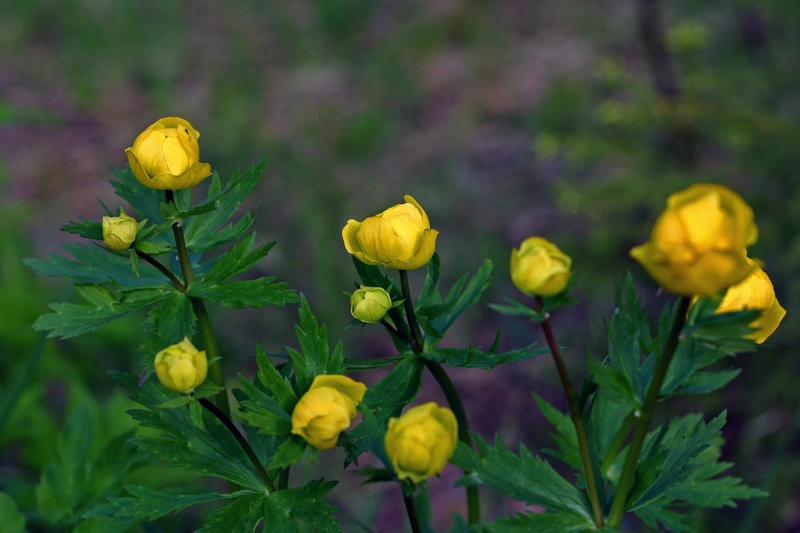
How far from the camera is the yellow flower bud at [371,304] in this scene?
859 mm

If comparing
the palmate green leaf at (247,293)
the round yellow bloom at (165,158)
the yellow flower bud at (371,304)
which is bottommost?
the yellow flower bud at (371,304)

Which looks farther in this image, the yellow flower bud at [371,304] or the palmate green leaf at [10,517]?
the palmate green leaf at [10,517]

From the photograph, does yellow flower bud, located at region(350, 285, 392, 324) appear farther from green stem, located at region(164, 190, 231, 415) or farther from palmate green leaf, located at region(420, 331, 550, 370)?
green stem, located at region(164, 190, 231, 415)

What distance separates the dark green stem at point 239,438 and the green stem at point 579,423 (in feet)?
1.16

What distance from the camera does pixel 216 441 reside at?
0.94 m

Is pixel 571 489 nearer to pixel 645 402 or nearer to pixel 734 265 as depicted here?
pixel 645 402

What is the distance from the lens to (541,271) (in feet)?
2.65

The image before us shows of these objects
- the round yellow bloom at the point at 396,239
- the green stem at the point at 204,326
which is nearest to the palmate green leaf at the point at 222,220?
the green stem at the point at 204,326

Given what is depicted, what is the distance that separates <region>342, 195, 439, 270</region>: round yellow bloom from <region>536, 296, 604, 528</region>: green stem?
0.14 m

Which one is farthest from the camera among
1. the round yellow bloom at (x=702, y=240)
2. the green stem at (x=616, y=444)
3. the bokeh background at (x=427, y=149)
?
the bokeh background at (x=427, y=149)

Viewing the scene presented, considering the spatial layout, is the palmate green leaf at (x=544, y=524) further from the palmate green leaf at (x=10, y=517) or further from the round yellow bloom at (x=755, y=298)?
the palmate green leaf at (x=10, y=517)

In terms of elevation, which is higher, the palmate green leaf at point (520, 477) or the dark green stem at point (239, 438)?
the dark green stem at point (239, 438)

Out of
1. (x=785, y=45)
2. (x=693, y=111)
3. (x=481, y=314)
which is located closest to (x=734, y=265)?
(x=693, y=111)

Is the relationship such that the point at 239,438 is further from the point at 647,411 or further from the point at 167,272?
the point at 647,411
